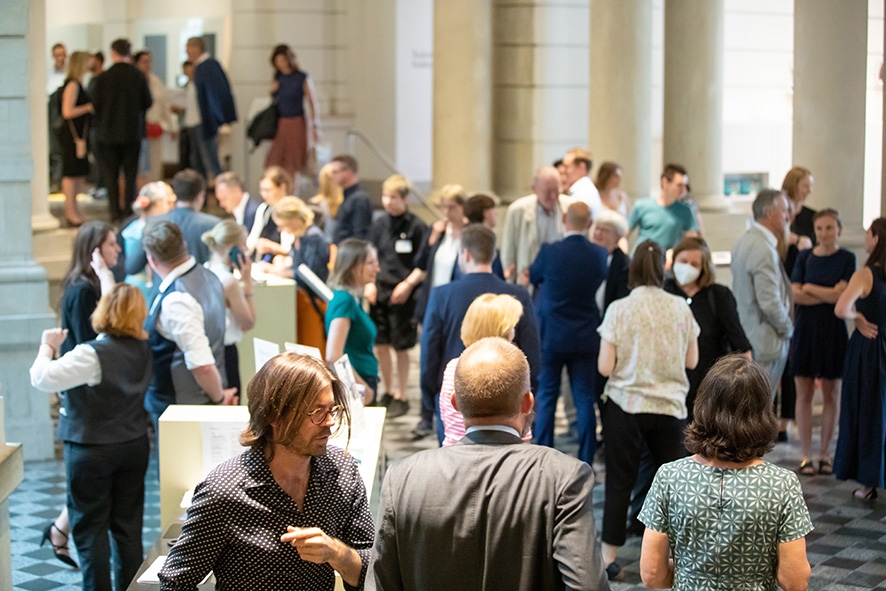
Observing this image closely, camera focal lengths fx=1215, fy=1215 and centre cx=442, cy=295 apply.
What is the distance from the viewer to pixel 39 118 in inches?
324

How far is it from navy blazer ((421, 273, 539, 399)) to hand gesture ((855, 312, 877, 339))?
5.92 feet

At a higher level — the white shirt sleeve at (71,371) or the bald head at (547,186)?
the bald head at (547,186)

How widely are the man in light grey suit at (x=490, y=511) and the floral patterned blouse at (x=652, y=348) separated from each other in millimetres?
2486

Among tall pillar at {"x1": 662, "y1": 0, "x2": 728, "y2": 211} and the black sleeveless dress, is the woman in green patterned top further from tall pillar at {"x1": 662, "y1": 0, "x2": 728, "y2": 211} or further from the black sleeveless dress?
tall pillar at {"x1": 662, "y1": 0, "x2": 728, "y2": 211}

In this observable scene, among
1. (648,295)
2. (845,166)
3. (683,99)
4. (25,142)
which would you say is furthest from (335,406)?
(683,99)

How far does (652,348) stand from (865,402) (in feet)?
5.85

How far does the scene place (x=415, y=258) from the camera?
8.29 m

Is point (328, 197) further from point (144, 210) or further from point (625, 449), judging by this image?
point (625, 449)

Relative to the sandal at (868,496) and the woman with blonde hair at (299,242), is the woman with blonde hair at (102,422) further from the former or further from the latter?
the sandal at (868,496)

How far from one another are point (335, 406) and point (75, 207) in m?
8.28

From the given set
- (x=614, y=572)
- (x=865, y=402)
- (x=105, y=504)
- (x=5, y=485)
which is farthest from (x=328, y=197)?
(x=5, y=485)

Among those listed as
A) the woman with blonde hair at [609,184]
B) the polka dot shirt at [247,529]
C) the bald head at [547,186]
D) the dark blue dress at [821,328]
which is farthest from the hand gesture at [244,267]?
the polka dot shirt at [247,529]

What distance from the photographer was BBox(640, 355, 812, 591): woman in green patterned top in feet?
10.1

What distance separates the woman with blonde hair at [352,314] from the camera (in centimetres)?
582
